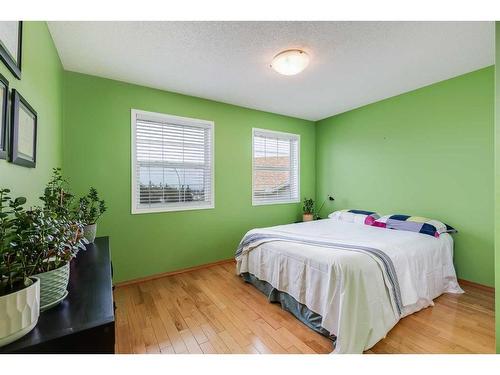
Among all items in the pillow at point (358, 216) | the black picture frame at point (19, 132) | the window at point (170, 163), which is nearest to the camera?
the black picture frame at point (19, 132)

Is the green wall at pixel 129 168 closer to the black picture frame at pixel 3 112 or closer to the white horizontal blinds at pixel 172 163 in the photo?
the white horizontal blinds at pixel 172 163

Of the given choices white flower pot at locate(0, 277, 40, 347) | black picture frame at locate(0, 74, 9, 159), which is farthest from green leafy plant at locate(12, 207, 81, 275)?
black picture frame at locate(0, 74, 9, 159)

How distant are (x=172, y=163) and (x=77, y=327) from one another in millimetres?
2520

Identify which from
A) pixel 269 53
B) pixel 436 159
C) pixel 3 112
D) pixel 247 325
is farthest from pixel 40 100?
pixel 436 159

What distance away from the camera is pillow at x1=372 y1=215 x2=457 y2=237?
251 cm

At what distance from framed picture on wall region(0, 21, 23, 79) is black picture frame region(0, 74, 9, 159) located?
0.10 metres

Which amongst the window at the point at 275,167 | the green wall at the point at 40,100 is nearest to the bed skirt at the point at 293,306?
the window at the point at 275,167

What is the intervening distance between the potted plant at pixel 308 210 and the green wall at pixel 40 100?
139 inches

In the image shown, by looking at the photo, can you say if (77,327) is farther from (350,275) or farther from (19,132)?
(350,275)

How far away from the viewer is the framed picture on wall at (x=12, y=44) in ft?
3.36

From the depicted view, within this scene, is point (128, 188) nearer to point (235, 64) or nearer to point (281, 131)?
point (235, 64)

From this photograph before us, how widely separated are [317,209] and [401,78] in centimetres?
251

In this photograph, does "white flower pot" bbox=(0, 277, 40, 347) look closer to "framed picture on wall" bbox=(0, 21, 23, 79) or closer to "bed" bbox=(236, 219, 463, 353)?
"framed picture on wall" bbox=(0, 21, 23, 79)
